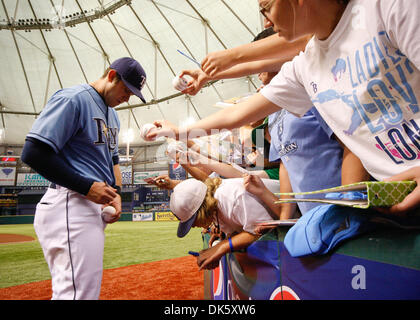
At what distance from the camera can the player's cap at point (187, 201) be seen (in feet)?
5.78

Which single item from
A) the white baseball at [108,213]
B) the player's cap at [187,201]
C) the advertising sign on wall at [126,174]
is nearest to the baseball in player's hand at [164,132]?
the player's cap at [187,201]

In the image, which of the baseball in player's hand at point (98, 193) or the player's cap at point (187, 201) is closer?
the baseball in player's hand at point (98, 193)

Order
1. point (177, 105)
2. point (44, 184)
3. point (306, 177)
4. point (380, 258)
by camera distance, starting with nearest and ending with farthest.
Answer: point (380, 258), point (306, 177), point (177, 105), point (44, 184)

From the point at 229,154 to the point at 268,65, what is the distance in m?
2.26

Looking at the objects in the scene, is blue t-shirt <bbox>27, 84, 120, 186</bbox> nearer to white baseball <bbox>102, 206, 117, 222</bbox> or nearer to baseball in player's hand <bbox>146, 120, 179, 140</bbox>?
white baseball <bbox>102, 206, 117, 222</bbox>

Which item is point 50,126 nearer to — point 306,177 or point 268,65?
point 268,65

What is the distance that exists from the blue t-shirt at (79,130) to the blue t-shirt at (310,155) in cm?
121

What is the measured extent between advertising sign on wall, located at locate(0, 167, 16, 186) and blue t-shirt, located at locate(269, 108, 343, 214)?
28.2 meters

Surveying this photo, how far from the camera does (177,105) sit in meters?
18.2

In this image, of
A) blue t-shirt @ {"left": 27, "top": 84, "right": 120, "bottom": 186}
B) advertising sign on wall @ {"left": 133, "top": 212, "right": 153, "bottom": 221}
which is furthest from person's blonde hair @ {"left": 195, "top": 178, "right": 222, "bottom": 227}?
advertising sign on wall @ {"left": 133, "top": 212, "right": 153, "bottom": 221}

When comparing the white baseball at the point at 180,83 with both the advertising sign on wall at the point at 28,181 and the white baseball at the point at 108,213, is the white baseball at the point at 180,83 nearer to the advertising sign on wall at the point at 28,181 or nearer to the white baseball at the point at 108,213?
the white baseball at the point at 108,213

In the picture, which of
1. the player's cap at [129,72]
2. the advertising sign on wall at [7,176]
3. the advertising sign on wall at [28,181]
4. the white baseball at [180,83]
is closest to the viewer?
the white baseball at [180,83]

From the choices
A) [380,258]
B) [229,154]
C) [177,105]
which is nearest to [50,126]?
[380,258]

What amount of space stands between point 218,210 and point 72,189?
906 mm
